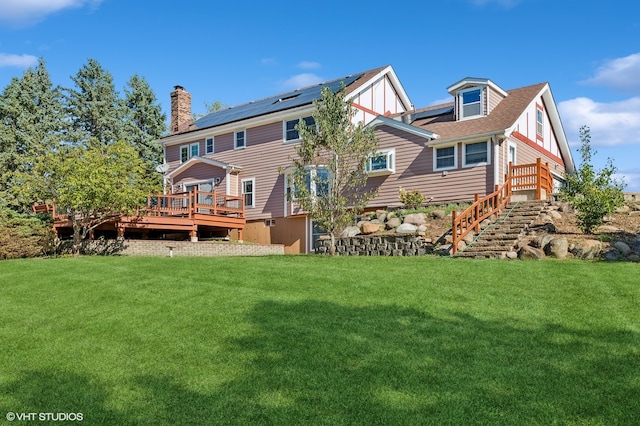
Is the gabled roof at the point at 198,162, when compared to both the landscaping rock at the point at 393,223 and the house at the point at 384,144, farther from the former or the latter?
the landscaping rock at the point at 393,223

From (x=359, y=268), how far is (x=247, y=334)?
558 centimetres

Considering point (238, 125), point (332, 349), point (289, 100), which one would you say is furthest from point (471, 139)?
point (332, 349)

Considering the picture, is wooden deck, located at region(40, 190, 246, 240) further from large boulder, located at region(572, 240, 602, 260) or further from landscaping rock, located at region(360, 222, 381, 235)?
large boulder, located at region(572, 240, 602, 260)

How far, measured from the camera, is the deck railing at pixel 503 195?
16.2 meters

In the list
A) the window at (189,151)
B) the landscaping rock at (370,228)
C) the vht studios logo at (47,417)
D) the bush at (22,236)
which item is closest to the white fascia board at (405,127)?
the landscaping rock at (370,228)

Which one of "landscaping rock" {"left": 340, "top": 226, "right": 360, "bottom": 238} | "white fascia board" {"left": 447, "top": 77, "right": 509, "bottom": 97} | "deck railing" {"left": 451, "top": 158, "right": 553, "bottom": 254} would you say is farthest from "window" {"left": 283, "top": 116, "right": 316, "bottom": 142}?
"deck railing" {"left": 451, "top": 158, "right": 553, "bottom": 254}

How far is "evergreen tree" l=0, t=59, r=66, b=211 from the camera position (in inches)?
1405

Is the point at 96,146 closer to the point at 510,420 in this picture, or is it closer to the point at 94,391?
the point at 94,391

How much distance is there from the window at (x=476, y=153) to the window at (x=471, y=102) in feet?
7.76

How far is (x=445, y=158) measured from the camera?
70.6ft

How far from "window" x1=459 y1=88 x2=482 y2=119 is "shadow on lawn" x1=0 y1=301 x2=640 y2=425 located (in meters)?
17.0

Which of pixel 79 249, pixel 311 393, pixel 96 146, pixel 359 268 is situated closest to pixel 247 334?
pixel 311 393

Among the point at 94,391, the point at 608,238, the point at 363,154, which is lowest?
the point at 94,391

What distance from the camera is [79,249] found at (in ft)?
64.6
